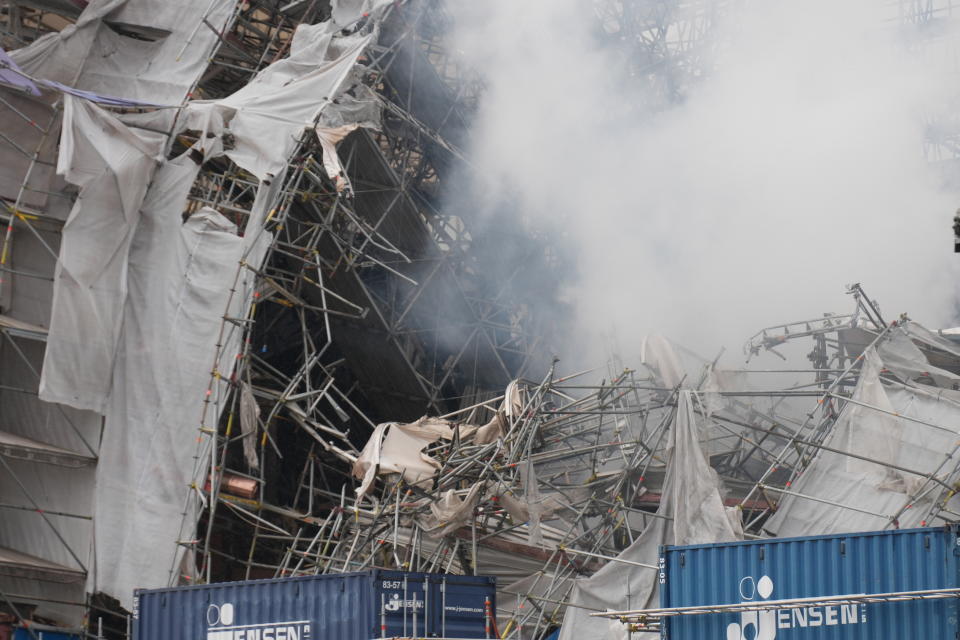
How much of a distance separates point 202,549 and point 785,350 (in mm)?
11603

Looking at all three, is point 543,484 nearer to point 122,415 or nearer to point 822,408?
point 822,408

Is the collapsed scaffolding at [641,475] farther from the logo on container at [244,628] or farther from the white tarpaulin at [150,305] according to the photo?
the logo on container at [244,628]

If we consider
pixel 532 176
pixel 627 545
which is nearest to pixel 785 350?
pixel 532 176

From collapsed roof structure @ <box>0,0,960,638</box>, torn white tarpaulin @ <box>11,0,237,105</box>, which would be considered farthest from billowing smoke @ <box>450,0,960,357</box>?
torn white tarpaulin @ <box>11,0,237,105</box>

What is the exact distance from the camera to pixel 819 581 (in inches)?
513

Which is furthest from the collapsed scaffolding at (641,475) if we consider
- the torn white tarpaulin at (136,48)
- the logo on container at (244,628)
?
the torn white tarpaulin at (136,48)

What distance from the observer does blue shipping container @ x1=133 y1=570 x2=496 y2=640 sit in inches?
600

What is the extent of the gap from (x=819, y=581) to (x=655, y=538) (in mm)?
4046

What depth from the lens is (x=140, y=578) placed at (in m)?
18.8

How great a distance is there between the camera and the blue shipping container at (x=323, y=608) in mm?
15250

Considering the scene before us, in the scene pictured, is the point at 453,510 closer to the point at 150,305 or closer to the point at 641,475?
the point at 641,475

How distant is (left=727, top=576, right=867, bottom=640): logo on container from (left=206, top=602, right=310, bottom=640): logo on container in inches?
207

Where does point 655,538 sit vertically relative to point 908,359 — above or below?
below

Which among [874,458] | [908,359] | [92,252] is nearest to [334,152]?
[92,252]
